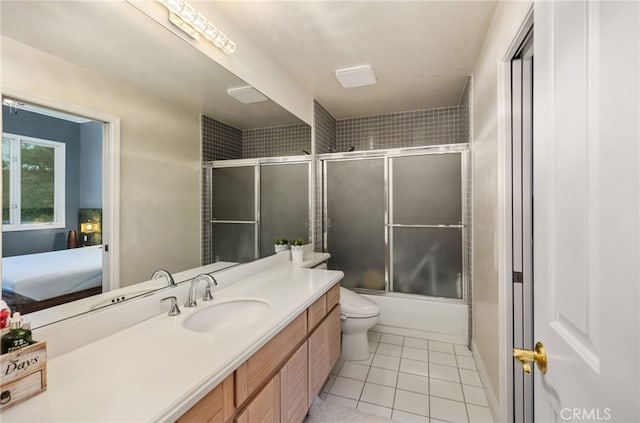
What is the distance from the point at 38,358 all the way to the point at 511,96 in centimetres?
208

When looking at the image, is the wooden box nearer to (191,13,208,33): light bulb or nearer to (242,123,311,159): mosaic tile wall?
(191,13,208,33): light bulb

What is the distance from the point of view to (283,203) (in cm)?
253

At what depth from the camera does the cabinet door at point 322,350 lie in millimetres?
1525

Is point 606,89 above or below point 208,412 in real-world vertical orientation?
above

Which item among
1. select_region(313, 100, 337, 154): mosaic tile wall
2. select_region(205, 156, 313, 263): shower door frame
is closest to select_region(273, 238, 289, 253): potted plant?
select_region(205, 156, 313, 263): shower door frame

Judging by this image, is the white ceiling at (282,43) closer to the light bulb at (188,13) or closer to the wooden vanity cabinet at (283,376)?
the light bulb at (188,13)

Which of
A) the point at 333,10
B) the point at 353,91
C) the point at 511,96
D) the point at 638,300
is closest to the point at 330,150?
the point at 353,91

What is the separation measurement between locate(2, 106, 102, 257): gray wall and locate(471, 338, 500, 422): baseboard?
222cm

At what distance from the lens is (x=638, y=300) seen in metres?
0.37

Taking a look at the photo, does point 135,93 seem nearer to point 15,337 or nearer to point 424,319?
point 15,337

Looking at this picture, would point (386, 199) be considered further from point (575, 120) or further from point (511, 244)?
point (575, 120)

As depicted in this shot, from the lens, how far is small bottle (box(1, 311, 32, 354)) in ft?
2.21

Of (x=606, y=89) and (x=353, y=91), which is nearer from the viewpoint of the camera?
(x=606, y=89)

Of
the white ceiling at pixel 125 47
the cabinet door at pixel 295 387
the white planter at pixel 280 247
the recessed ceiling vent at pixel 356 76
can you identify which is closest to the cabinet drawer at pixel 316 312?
the cabinet door at pixel 295 387
